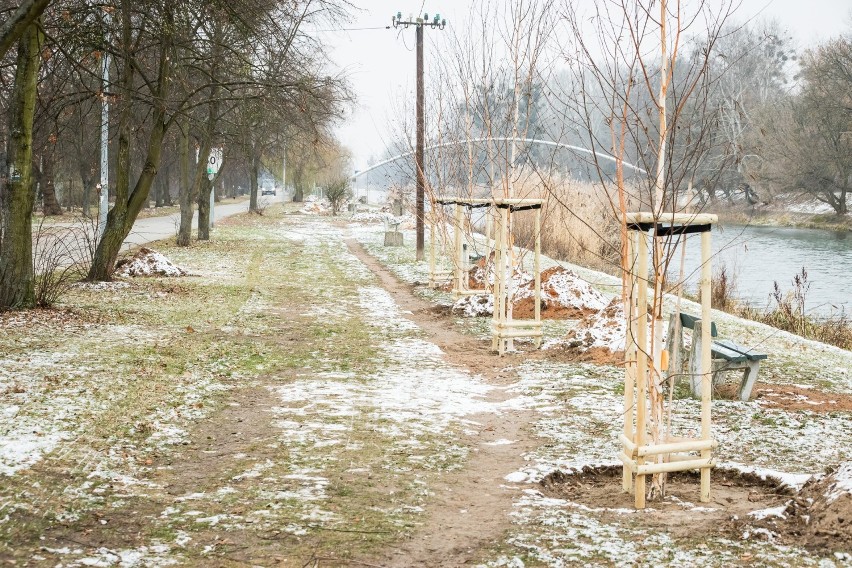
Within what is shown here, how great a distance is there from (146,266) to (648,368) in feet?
47.5

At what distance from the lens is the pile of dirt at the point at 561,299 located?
559 inches

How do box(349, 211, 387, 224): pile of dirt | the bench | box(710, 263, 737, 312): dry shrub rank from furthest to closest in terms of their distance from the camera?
box(349, 211, 387, 224): pile of dirt
box(710, 263, 737, 312): dry shrub
the bench

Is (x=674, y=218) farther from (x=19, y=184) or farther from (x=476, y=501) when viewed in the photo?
(x=19, y=184)

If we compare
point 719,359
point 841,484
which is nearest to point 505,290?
point 719,359

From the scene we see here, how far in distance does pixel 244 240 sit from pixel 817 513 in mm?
27811

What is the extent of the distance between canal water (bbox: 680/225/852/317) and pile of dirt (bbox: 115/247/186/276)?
10491mm

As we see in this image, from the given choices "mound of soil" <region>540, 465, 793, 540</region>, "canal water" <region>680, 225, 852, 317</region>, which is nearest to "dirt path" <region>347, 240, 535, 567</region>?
"mound of soil" <region>540, 465, 793, 540</region>

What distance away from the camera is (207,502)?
16.6 ft


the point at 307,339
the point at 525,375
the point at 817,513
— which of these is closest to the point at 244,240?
the point at 307,339

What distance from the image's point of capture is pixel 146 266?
59.0 feet

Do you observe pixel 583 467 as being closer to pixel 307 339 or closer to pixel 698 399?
pixel 698 399

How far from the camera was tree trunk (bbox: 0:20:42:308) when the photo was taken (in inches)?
440

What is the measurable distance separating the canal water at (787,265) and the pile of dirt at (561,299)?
1742 mm

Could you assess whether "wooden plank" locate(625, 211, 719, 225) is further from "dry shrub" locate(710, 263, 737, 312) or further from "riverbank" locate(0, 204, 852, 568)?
"dry shrub" locate(710, 263, 737, 312)
